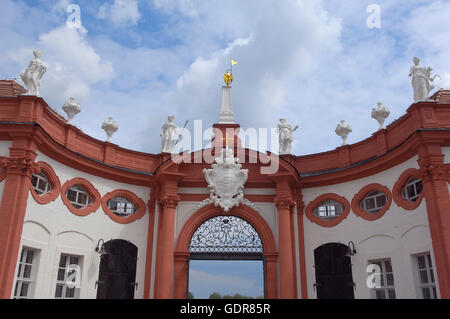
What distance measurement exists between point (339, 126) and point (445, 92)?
13.4ft

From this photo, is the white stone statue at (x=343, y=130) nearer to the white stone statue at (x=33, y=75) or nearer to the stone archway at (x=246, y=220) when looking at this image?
the stone archway at (x=246, y=220)

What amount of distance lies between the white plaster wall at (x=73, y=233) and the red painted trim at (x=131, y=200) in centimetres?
14

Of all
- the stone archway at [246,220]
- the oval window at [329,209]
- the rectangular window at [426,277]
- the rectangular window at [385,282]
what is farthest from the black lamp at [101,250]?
the rectangular window at [426,277]

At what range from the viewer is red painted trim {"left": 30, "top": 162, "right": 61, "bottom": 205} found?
13509mm

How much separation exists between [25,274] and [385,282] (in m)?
11.9

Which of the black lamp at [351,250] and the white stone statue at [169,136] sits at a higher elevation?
the white stone statue at [169,136]

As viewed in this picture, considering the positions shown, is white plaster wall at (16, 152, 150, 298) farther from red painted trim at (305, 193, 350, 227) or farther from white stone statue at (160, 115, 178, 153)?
red painted trim at (305, 193, 350, 227)

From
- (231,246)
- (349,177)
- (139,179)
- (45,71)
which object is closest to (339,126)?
(349,177)

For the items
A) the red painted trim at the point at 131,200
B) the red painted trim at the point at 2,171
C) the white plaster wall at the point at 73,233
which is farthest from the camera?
the red painted trim at the point at 131,200

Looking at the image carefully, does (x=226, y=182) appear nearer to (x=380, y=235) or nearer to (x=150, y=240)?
(x=150, y=240)

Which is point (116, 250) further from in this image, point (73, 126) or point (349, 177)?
point (349, 177)

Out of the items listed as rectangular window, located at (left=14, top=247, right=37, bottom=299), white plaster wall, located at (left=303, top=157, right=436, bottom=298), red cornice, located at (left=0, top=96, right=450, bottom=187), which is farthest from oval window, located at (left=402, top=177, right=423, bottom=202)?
rectangular window, located at (left=14, top=247, right=37, bottom=299)

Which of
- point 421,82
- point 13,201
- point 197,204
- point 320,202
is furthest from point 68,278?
point 421,82

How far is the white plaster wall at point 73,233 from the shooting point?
43.4 ft
